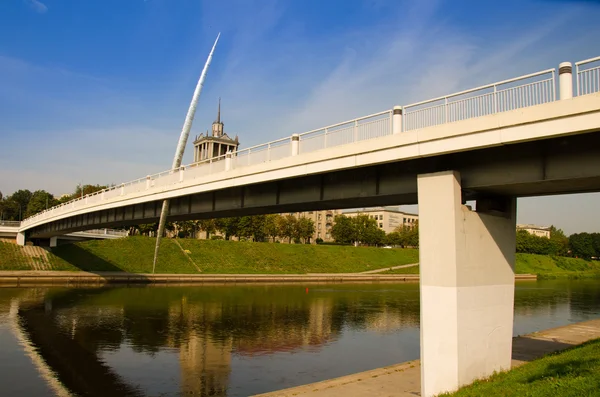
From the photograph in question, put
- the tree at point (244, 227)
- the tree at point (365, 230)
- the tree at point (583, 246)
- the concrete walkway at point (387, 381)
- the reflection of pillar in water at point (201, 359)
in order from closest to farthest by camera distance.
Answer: the concrete walkway at point (387, 381), the reflection of pillar in water at point (201, 359), the tree at point (244, 227), the tree at point (365, 230), the tree at point (583, 246)

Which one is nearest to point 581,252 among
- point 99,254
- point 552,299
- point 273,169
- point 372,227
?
point 372,227

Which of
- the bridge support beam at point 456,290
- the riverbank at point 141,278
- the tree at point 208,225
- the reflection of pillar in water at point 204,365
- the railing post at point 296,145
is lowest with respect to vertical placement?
the reflection of pillar in water at point 204,365

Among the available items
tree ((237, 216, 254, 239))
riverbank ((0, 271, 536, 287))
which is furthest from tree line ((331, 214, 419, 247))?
riverbank ((0, 271, 536, 287))

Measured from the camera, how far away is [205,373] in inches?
784

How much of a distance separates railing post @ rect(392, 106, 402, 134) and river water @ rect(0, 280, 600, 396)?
33.8ft

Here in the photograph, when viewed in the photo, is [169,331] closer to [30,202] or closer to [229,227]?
[229,227]

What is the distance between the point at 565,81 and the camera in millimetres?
11953

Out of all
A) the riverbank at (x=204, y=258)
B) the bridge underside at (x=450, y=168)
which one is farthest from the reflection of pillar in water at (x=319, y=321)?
the riverbank at (x=204, y=258)

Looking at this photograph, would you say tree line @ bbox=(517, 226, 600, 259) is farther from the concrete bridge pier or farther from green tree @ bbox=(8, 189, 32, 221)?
green tree @ bbox=(8, 189, 32, 221)

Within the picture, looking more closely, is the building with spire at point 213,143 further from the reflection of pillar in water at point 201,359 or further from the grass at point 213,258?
the reflection of pillar in water at point 201,359

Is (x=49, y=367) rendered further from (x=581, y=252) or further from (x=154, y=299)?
(x=581, y=252)

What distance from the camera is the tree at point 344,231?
12212 centimetres

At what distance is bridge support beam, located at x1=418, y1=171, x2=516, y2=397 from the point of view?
43.5 ft

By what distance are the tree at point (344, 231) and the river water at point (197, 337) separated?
71486 mm
